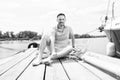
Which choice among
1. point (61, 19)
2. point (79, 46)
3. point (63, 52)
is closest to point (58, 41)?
point (63, 52)

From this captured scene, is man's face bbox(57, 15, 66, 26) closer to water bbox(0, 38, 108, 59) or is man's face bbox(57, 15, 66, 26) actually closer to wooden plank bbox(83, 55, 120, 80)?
wooden plank bbox(83, 55, 120, 80)

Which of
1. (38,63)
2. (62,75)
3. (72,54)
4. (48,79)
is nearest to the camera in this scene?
(48,79)

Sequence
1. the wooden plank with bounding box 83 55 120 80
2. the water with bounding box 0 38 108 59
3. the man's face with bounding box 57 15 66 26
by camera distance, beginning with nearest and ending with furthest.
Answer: the wooden plank with bounding box 83 55 120 80
the man's face with bounding box 57 15 66 26
the water with bounding box 0 38 108 59

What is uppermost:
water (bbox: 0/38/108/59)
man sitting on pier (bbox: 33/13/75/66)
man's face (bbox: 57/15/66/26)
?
man's face (bbox: 57/15/66/26)

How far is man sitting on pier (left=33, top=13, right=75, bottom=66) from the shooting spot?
360cm

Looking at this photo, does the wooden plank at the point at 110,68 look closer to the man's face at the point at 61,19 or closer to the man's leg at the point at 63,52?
the man's leg at the point at 63,52

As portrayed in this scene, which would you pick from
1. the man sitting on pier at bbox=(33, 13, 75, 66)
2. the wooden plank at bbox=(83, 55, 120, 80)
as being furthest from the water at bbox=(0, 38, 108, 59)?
the wooden plank at bbox=(83, 55, 120, 80)

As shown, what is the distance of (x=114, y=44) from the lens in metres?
8.29

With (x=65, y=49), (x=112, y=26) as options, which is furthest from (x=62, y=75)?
(x=112, y=26)

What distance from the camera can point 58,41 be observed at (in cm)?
390

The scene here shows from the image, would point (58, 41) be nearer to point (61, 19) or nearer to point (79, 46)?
point (61, 19)

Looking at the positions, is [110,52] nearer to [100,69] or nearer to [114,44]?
[114,44]

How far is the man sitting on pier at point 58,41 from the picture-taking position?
11.8ft

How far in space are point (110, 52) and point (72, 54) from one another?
4.70 m
